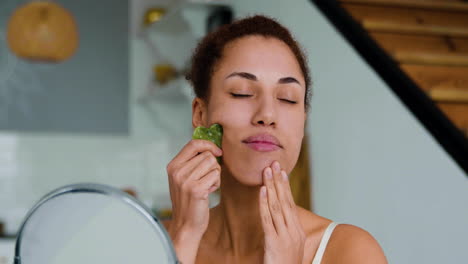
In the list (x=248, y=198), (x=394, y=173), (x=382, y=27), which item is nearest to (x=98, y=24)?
(x=382, y=27)

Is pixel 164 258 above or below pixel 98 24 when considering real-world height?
below

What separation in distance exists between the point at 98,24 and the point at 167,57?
2.33 feet

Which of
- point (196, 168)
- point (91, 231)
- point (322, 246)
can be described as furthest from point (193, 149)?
point (91, 231)

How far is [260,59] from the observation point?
112cm

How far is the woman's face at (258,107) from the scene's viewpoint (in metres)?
1.10

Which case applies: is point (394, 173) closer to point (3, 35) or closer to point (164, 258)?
point (164, 258)

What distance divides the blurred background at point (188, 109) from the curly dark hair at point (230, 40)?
0.70 metres

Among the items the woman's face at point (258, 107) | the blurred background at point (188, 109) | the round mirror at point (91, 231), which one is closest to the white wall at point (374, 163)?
the blurred background at point (188, 109)

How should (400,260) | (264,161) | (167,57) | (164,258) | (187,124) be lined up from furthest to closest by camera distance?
(187,124), (167,57), (400,260), (264,161), (164,258)

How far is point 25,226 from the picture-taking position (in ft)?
1.76

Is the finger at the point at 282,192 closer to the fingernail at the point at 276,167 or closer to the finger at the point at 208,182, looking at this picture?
the fingernail at the point at 276,167

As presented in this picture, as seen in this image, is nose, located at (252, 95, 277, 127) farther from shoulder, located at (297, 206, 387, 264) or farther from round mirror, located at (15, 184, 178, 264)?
round mirror, located at (15, 184, 178, 264)

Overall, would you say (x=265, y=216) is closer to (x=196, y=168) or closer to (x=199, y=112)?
(x=196, y=168)

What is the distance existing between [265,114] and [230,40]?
0.18 meters
